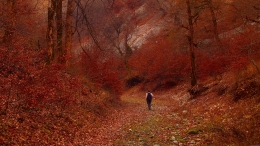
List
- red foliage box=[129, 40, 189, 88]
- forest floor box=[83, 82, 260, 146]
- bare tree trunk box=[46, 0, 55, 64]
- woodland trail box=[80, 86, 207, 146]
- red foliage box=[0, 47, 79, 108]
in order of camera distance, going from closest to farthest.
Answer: forest floor box=[83, 82, 260, 146] < woodland trail box=[80, 86, 207, 146] < red foliage box=[0, 47, 79, 108] < bare tree trunk box=[46, 0, 55, 64] < red foliage box=[129, 40, 189, 88]

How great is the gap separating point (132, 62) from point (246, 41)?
88.1 feet

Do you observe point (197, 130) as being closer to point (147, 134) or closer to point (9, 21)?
point (147, 134)

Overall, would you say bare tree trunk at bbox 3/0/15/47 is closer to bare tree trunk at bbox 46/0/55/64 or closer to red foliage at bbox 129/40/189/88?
bare tree trunk at bbox 46/0/55/64

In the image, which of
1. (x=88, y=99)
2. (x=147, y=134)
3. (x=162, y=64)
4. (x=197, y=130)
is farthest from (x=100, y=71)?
(x=162, y=64)

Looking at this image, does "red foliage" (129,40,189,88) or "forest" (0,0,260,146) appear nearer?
"forest" (0,0,260,146)

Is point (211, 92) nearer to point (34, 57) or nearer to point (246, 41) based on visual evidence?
point (246, 41)

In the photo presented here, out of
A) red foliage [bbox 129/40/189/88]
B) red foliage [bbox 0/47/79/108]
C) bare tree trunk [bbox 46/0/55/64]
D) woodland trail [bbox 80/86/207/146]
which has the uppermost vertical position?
red foliage [bbox 129/40/189/88]

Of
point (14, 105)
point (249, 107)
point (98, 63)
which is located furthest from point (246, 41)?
point (14, 105)

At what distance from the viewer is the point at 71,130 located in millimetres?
11383

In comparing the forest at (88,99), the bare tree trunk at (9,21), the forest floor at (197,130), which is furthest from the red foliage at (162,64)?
the bare tree trunk at (9,21)

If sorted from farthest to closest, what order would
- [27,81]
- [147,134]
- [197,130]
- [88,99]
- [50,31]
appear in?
[88,99] → [50,31] → [147,134] → [27,81] → [197,130]

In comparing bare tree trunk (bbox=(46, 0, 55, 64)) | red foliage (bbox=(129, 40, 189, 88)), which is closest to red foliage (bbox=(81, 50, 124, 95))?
bare tree trunk (bbox=(46, 0, 55, 64))

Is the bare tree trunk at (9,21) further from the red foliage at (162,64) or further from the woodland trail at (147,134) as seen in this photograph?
the red foliage at (162,64)

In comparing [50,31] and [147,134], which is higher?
[50,31]
